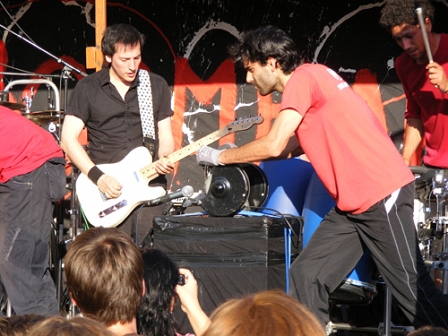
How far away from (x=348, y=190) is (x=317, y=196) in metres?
0.80

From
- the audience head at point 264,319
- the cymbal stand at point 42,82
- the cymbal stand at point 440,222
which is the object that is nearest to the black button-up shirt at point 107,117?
the cymbal stand at point 42,82

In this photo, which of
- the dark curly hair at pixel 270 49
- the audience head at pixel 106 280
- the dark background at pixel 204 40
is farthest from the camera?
the dark background at pixel 204 40

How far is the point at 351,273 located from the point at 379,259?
1.83ft

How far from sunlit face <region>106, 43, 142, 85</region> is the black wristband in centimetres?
72

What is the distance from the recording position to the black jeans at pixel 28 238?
201 inches

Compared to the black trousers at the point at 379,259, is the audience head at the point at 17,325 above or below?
above

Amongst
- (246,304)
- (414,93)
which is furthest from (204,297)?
(246,304)

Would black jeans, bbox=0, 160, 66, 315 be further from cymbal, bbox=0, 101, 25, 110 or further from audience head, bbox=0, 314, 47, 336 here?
audience head, bbox=0, 314, 47, 336

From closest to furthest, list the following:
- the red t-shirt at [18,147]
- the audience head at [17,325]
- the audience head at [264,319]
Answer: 1. the audience head at [264,319]
2. the audience head at [17,325]
3. the red t-shirt at [18,147]

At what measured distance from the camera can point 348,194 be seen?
418cm

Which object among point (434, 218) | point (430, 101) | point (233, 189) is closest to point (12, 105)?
point (233, 189)

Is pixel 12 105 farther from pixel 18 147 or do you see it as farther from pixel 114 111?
pixel 18 147

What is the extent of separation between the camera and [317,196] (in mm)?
4988

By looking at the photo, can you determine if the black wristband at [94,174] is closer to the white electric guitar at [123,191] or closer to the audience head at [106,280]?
the white electric guitar at [123,191]
